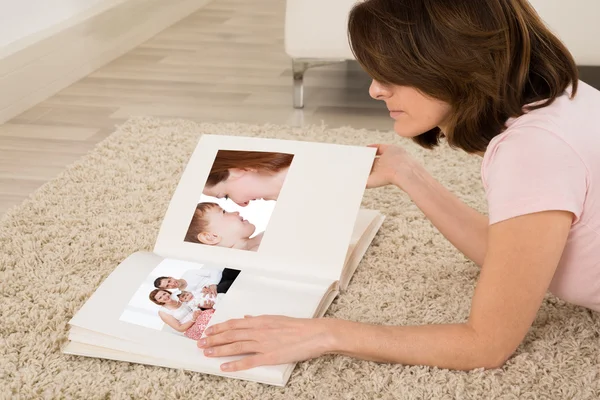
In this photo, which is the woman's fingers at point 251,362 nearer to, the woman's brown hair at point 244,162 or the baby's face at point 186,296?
the baby's face at point 186,296

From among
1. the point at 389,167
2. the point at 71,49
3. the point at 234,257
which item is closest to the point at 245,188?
the point at 234,257

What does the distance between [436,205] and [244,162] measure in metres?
0.32

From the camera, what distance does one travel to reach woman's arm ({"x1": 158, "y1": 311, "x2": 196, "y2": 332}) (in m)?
0.99

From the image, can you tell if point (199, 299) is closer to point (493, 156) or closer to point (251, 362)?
point (251, 362)

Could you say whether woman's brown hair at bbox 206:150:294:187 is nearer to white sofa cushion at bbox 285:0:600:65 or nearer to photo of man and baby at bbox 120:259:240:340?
photo of man and baby at bbox 120:259:240:340

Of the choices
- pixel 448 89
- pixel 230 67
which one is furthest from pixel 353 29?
pixel 230 67

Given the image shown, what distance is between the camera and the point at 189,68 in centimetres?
274

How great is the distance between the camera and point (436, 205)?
1.22 metres

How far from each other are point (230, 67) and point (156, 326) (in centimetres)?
188

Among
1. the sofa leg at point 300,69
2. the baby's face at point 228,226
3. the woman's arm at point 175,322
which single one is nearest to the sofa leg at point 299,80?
the sofa leg at point 300,69

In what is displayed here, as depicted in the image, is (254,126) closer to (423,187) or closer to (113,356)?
(423,187)

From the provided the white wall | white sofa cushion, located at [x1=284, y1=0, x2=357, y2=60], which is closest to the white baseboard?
the white wall

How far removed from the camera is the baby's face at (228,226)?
1138 millimetres

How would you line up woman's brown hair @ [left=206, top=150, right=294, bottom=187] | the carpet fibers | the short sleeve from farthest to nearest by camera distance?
woman's brown hair @ [left=206, top=150, right=294, bottom=187] < the carpet fibers < the short sleeve
